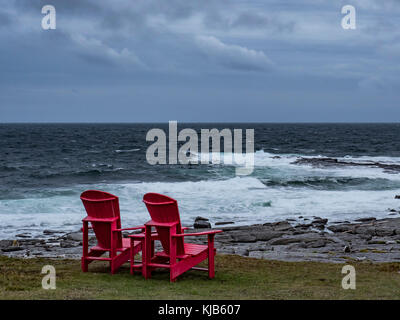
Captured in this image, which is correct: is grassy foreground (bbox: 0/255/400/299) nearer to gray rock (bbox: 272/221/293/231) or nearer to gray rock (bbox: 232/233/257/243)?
gray rock (bbox: 232/233/257/243)

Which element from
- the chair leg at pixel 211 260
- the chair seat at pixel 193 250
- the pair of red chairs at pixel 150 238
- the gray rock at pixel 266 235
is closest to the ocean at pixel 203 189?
the gray rock at pixel 266 235

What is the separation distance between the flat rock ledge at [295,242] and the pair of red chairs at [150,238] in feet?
11.4

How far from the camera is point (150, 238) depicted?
873cm

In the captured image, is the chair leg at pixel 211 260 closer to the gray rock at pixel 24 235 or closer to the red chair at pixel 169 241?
the red chair at pixel 169 241

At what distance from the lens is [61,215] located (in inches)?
862

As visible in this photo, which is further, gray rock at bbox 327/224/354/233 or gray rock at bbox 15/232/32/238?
gray rock at bbox 327/224/354/233

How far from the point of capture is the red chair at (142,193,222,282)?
827cm

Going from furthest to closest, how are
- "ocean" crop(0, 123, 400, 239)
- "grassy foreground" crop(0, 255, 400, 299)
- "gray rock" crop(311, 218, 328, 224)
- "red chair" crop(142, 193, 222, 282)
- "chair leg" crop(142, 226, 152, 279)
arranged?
"ocean" crop(0, 123, 400, 239)
"gray rock" crop(311, 218, 328, 224)
"chair leg" crop(142, 226, 152, 279)
"red chair" crop(142, 193, 222, 282)
"grassy foreground" crop(0, 255, 400, 299)

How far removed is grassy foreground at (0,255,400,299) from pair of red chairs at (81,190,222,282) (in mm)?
230

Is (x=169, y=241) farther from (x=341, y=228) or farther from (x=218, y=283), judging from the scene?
(x=341, y=228)

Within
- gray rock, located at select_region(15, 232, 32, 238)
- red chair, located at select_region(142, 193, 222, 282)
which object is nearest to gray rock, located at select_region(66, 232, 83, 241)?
gray rock, located at select_region(15, 232, 32, 238)

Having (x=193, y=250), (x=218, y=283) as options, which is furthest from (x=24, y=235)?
(x=218, y=283)

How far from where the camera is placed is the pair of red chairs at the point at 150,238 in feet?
27.3

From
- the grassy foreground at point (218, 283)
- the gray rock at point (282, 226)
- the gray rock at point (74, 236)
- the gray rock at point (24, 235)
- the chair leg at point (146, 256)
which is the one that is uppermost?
the chair leg at point (146, 256)
